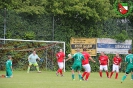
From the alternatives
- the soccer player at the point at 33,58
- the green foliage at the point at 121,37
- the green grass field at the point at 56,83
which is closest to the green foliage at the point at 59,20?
the green foliage at the point at 121,37

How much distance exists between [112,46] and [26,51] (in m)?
8.79

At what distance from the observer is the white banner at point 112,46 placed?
4116cm

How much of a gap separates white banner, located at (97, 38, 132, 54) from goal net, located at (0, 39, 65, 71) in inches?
159

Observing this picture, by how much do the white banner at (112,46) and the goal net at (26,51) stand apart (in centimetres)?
404

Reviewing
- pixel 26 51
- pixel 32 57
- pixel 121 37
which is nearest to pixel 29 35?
pixel 26 51

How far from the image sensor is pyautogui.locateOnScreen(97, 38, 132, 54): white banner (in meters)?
41.2

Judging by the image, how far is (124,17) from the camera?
142 ft

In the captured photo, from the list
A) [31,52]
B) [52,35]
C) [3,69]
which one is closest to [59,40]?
[52,35]

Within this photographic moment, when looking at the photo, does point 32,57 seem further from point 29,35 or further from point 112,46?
point 112,46

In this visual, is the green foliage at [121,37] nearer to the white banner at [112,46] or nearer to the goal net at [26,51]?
the white banner at [112,46]

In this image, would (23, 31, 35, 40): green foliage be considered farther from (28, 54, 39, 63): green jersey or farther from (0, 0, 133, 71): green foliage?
(28, 54, 39, 63): green jersey

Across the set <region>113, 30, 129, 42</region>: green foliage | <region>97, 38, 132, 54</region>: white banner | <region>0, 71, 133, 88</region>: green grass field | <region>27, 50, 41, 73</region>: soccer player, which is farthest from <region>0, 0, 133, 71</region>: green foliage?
<region>0, 71, 133, 88</region>: green grass field

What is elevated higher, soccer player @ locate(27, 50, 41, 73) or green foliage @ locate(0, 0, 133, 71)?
green foliage @ locate(0, 0, 133, 71)

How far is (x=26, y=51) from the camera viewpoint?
125 ft
